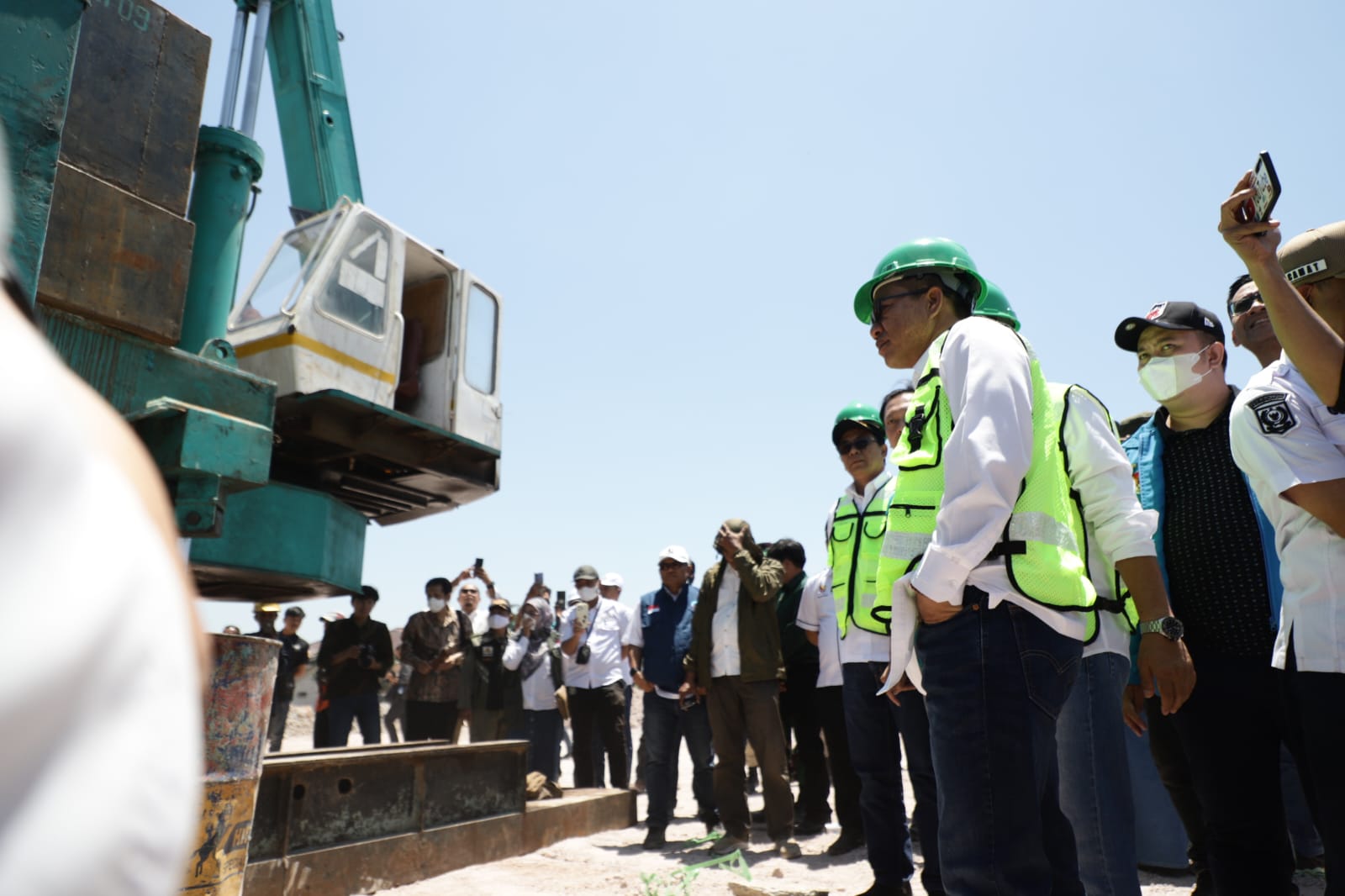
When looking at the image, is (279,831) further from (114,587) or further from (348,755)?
(114,587)

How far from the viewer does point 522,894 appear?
15.6ft

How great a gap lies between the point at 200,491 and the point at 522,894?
2751 millimetres

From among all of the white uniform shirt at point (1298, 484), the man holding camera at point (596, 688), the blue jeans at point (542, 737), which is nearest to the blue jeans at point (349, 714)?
the blue jeans at point (542, 737)

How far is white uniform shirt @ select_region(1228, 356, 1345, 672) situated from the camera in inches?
81.7

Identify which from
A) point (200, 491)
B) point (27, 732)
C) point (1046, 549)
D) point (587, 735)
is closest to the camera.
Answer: point (27, 732)

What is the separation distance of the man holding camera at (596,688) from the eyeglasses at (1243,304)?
6333 mm

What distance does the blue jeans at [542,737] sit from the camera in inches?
384

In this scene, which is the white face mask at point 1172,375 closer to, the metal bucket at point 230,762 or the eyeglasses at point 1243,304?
the eyeglasses at point 1243,304

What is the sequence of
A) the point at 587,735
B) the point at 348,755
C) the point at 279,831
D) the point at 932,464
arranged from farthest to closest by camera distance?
the point at 587,735, the point at 348,755, the point at 279,831, the point at 932,464

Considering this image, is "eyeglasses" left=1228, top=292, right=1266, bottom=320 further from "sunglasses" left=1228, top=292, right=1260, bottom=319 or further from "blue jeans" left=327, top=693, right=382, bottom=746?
"blue jeans" left=327, top=693, right=382, bottom=746

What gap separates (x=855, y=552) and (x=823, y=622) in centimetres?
189

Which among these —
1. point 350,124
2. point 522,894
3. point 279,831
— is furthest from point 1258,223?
point 350,124

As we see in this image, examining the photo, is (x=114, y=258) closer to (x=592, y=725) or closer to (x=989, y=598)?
(x=989, y=598)

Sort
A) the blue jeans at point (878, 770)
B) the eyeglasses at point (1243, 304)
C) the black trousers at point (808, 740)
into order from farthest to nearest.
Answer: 1. the black trousers at point (808, 740)
2. the blue jeans at point (878, 770)
3. the eyeglasses at point (1243, 304)
